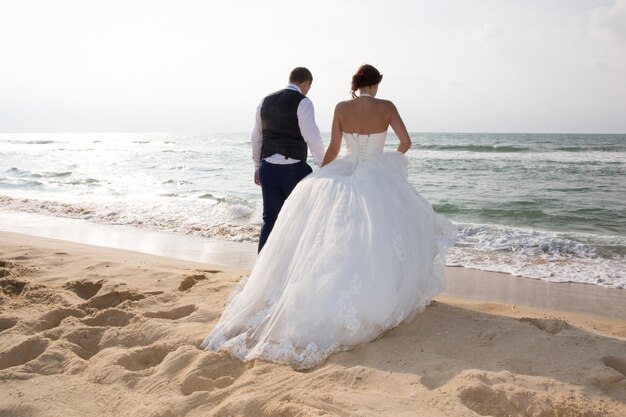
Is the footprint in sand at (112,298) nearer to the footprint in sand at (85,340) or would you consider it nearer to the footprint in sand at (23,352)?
the footprint in sand at (85,340)

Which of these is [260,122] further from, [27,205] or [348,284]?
[27,205]

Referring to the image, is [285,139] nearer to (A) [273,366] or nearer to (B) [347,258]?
(B) [347,258]

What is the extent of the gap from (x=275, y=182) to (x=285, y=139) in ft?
1.43

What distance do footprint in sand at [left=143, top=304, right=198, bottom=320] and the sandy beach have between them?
0.01 metres

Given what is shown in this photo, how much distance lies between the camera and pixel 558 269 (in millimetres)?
6727

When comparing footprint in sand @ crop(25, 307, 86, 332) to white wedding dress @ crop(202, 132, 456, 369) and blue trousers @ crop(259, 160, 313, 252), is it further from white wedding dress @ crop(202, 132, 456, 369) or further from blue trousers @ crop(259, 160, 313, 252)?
blue trousers @ crop(259, 160, 313, 252)

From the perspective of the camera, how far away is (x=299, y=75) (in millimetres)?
4824

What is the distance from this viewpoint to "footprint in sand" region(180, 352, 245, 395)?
2.96m

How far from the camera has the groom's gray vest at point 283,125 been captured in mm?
4766

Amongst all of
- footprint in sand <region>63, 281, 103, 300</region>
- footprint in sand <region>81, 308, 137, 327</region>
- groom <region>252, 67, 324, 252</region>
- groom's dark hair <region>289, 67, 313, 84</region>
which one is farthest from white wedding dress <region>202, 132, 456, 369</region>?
footprint in sand <region>63, 281, 103, 300</region>

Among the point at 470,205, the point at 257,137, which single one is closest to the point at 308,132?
the point at 257,137

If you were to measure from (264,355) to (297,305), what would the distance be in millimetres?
374

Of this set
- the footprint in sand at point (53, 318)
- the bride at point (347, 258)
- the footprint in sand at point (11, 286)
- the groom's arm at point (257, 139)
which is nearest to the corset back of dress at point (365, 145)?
the bride at point (347, 258)

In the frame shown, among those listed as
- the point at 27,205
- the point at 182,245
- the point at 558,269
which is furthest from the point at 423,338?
the point at 27,205
